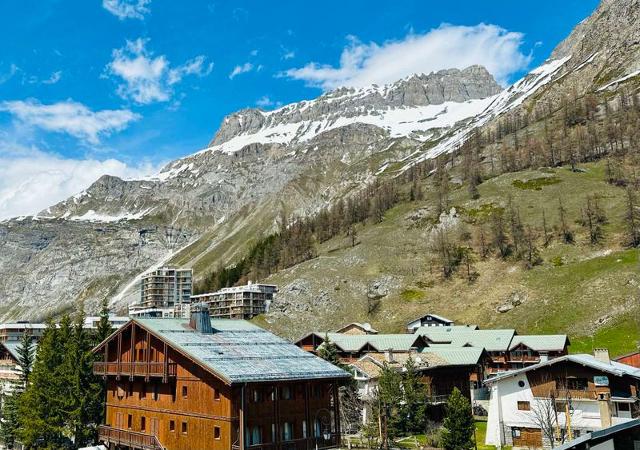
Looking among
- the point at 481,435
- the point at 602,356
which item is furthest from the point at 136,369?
the point at 602,356

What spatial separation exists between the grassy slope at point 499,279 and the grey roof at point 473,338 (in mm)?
11795

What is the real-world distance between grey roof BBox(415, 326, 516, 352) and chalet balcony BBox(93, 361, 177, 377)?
60.4 meters

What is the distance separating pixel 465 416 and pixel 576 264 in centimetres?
9466

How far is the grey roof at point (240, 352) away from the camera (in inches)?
1594

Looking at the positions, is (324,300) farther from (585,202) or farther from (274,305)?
(585,202)

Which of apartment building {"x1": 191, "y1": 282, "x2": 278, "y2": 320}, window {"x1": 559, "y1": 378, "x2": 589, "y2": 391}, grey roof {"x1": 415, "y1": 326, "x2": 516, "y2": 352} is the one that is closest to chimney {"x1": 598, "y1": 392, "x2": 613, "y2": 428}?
window {"x1": 559, "y1": 378, "x2": 589, "y2": 391}

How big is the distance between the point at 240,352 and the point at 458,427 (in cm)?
1845

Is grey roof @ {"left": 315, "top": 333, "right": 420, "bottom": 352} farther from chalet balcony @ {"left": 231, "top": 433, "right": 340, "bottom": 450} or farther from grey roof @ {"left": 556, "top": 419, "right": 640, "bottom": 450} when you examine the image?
grey roof @ {"left": 556, "top": 419, "right": 640, "bottom": 450}

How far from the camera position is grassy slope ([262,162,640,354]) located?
107m

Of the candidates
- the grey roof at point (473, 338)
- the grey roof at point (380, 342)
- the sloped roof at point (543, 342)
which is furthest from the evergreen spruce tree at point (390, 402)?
the sloped roof at point (543, 342)

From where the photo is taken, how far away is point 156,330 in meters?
45.3

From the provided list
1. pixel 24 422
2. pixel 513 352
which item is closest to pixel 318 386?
pixel 24 422

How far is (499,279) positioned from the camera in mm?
135000

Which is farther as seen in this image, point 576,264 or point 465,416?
point 576,264
